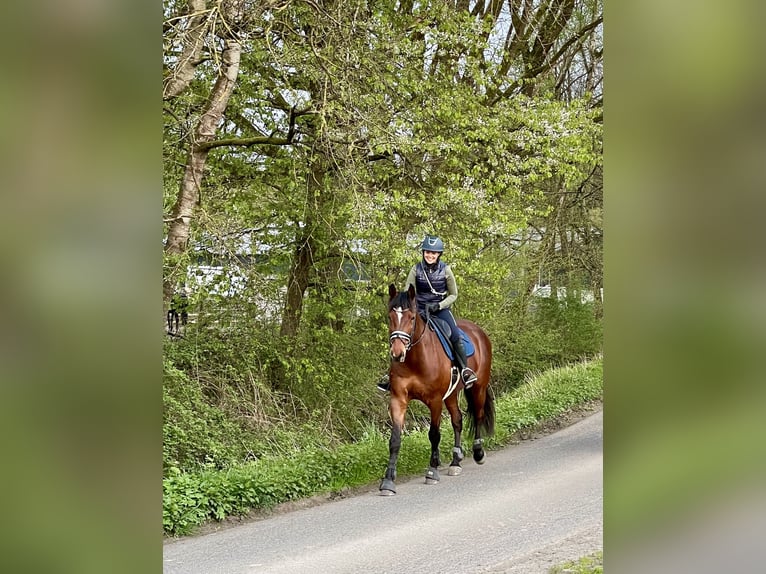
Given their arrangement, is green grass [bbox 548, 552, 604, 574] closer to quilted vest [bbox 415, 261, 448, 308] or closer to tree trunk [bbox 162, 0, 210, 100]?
quilted vest [bbox 415, 261, 448, 308]

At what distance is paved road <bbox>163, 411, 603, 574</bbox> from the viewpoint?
5141mm

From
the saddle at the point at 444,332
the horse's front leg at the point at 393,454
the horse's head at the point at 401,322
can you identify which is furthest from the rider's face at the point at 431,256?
the horse's front leg at the point at 393,454

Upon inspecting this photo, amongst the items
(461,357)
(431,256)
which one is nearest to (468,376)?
(461,357)

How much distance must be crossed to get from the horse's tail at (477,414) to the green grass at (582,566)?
3.89m

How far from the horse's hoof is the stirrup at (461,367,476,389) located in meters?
1.47

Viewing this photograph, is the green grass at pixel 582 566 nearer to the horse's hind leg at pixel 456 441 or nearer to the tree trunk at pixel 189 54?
the horse's hind leg at pixel 456 441

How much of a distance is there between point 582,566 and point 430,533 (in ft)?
5.32

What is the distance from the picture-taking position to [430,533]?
587 cm

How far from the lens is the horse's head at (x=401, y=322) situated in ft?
22.2

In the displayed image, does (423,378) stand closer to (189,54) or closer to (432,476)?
(432,476)
